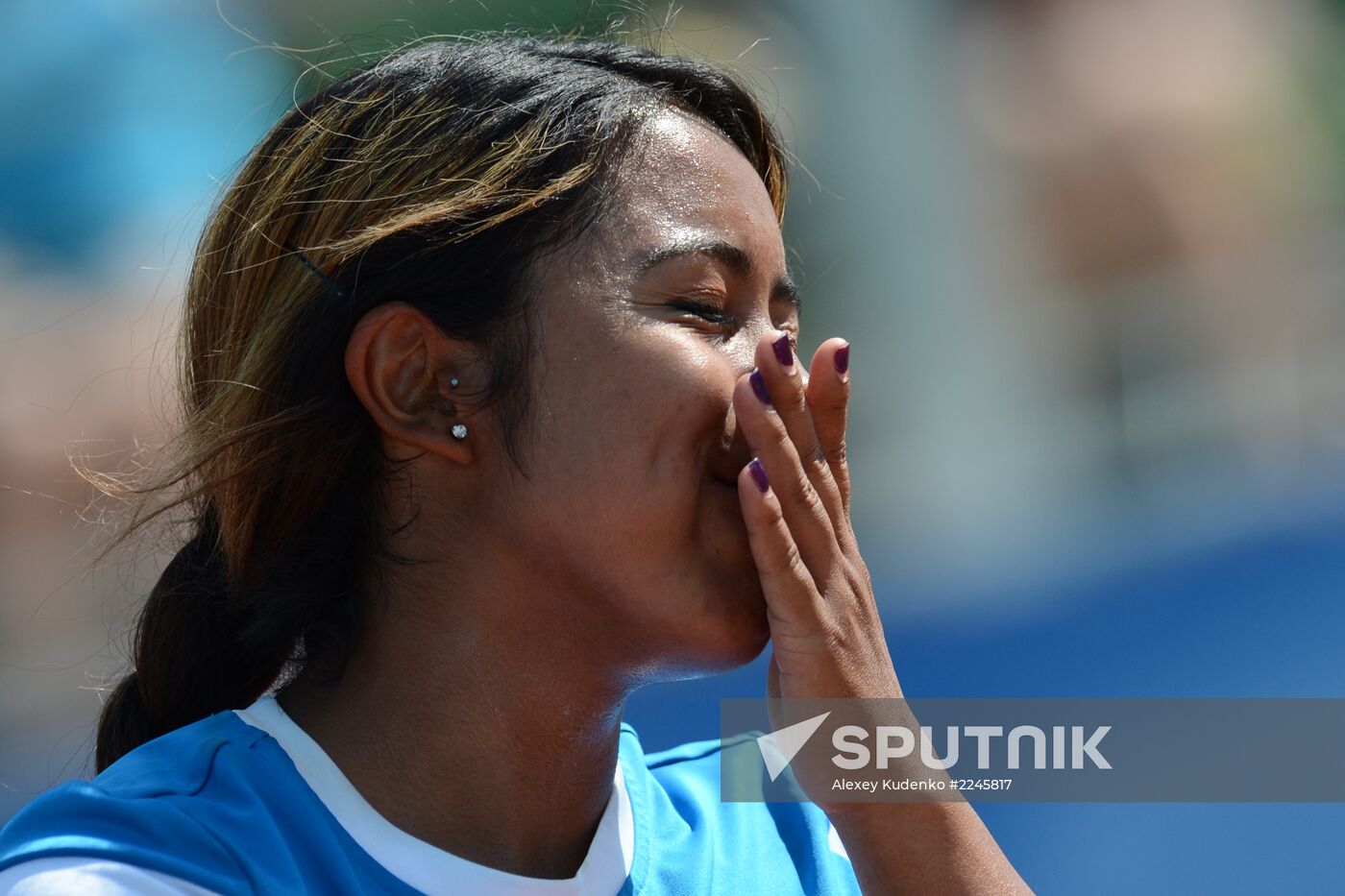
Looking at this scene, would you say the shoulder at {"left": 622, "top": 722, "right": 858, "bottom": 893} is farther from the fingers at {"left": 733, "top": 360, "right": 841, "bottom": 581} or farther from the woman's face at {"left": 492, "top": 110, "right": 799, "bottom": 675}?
the fingers at {"left": 733, "top": 360, "right": 841, "bottom": 581}

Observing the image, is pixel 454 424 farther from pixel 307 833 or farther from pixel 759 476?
pixel 307 833

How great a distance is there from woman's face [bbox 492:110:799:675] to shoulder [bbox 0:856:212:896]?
55 centimetres

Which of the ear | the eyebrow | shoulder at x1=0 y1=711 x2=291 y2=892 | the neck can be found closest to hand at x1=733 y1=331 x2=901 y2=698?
the eyebrow

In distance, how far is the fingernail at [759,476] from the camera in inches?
62.2

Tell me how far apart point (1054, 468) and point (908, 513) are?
1.20ft

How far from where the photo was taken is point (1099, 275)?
324cm

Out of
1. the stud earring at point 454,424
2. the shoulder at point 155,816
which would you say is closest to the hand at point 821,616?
the stud earring at point 454,424

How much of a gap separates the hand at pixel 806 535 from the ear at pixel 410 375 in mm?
366

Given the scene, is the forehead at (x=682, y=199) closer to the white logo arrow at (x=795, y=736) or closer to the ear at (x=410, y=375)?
the ear at (x=410, y=375)

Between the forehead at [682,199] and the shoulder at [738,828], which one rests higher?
the forehead at [682,199]

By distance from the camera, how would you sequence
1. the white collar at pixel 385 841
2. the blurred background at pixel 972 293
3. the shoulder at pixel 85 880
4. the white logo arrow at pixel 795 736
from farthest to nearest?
1. the blurred background at pixel 972 293
2. the white logo arrow at pixel 795 736
3. the white collar at pixel 385 841
4. the shoulder at pixel 85 880

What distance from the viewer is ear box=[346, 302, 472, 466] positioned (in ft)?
5.52

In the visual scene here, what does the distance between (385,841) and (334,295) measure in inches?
26.7

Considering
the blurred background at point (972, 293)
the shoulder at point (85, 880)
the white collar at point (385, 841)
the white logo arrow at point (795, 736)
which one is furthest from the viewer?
the blurred background at point (972, 293)
